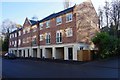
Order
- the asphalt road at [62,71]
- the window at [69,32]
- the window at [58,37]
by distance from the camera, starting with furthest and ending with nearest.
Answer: the window at [58,37] < the window at [69,32] < the asphalt road at [62,71]

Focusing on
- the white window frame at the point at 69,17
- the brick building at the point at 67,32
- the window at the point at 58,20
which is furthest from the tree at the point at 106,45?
the window at the point at 58,20

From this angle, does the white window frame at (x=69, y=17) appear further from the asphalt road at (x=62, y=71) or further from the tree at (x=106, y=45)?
the asphalt road at (x=62, y=71)

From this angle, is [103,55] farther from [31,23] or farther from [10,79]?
[31,23]

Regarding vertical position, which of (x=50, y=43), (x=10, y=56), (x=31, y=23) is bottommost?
(x=10, y=56)

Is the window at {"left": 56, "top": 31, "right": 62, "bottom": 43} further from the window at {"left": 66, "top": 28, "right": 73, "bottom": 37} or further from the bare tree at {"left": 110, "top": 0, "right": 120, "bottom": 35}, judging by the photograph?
the bare tree at {"left": 110, "top": 0, "right": 120, "bottom": 35}

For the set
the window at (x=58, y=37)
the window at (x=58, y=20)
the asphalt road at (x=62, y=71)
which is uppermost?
the window at (x=58, y=20)

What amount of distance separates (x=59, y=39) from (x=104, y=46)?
9.55 meters

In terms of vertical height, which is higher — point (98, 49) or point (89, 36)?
point (89, 36)

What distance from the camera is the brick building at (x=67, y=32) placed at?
31156mm

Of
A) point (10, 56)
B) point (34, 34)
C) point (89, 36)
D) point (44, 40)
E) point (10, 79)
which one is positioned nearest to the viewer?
point (10, 79)

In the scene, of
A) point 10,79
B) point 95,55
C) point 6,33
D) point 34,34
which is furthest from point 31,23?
point 10,79

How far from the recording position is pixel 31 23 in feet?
161

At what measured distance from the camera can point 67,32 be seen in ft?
108

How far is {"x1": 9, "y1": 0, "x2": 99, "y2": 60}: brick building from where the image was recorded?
31.2m
